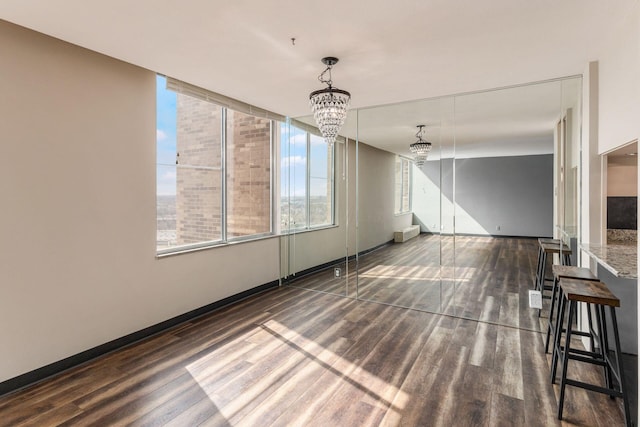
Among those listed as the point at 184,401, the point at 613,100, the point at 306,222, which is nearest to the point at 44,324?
the point at 184,401

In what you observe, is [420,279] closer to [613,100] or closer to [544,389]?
[544,389]

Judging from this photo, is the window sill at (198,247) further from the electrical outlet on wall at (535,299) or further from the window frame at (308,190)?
the electrical outlet on wall at (535,299)

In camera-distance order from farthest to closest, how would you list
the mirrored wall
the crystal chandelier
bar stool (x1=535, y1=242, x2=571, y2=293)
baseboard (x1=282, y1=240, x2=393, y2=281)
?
baseboard (x1=282, y1=240, x2=393, y2=281) < the mirrored wall < bar stool (x1=535, y1=242, x2=571, y2=293) < the crystal chandelier

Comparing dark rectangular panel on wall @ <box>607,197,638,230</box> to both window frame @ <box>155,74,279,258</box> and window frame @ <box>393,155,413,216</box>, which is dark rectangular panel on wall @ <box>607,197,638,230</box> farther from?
window frame @ <box>155,74,279,258</box>

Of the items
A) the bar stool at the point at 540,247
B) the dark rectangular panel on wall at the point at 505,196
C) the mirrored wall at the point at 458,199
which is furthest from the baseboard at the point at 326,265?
the bar stool at the point at 540,247

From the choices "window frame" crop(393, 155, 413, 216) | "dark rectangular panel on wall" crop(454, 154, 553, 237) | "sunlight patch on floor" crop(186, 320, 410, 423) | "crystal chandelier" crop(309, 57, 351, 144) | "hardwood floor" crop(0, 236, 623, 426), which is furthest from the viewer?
"window frame" crop(393, 155, 413, 216)

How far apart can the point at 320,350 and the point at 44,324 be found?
7.17 feet

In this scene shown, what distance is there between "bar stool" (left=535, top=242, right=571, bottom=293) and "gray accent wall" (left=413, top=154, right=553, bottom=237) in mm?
182

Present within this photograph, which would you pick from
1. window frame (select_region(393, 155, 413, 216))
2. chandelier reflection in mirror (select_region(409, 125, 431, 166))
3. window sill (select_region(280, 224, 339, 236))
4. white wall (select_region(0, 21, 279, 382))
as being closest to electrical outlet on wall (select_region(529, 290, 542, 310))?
window frame (select_region(393, 155, 413, 216))

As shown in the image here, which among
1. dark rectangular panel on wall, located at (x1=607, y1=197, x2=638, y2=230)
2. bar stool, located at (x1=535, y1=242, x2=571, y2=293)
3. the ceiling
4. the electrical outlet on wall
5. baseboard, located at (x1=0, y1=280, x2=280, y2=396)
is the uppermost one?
the ceiling

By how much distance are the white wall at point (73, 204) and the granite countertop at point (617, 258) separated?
3.62 meters

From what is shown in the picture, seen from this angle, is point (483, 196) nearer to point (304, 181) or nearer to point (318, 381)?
point (304, 181)

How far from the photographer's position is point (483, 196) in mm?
4223

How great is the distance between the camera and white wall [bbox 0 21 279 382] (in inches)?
94.3
